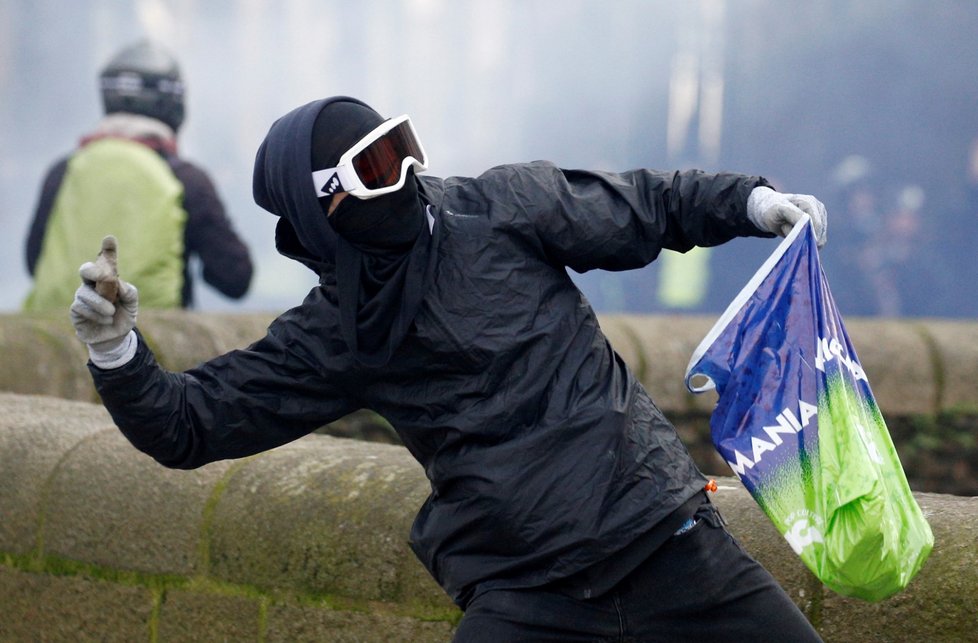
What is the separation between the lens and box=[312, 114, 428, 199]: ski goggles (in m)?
2.30

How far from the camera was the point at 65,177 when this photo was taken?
18.2 ft

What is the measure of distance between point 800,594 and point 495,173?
0.89 m

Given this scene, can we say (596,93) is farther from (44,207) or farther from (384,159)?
(384,159)

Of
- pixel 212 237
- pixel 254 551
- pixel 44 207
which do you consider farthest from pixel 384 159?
pixel 44 207

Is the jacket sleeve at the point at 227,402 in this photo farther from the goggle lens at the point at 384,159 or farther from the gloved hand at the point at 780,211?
the gloved hand at the point at 780,211

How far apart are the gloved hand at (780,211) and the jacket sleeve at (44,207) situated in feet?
12.5

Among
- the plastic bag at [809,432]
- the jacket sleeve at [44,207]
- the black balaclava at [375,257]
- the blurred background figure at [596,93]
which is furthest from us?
the blurred background figure at [596,93]

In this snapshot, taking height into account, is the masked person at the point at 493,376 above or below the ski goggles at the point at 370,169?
below

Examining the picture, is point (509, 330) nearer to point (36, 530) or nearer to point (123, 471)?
point (123, 471)

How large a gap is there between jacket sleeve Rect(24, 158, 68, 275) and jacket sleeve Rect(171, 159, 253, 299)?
46 cm

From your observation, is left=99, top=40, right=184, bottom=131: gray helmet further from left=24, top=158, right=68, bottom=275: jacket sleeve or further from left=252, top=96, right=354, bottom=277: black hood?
left=252, top=96, right=354, bottom=277: black hood

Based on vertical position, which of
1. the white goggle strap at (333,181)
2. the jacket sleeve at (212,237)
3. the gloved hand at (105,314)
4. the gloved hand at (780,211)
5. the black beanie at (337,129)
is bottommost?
the jacket sleeve at (212,237)

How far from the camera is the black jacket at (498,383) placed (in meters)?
2.21

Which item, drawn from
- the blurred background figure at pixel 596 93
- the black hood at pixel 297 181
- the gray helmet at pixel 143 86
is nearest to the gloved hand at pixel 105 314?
the black hood at pixel 297 181
